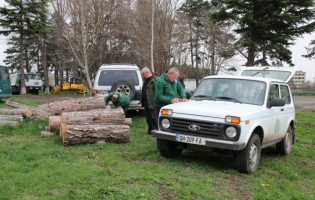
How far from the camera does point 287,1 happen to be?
2202cm

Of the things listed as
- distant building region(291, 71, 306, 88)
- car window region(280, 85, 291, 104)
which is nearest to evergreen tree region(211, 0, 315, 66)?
distant building region(291, 71, 306, 88)

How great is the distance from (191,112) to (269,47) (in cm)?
2205

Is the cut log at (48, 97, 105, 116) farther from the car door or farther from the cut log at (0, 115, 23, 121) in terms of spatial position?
the car door

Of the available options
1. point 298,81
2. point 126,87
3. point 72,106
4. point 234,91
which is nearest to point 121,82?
point 126,87

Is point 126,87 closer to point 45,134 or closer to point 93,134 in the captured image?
point 45,134

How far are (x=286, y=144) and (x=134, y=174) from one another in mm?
4120

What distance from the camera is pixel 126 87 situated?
33.9ft

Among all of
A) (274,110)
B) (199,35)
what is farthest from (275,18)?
(274,110)

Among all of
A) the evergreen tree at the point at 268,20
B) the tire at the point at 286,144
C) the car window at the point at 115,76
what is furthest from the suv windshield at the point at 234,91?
the evergreen tree at the point at 268,20

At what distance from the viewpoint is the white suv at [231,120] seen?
193 inches

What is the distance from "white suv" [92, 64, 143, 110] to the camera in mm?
10312

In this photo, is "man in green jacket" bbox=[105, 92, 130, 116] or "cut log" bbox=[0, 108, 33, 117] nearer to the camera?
"man in green jacket" bbox=[105, 92, 130, 116]

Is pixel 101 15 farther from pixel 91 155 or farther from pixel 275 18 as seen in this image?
pixel 91 155

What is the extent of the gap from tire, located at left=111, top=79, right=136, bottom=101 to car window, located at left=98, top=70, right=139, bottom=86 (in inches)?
27.3
